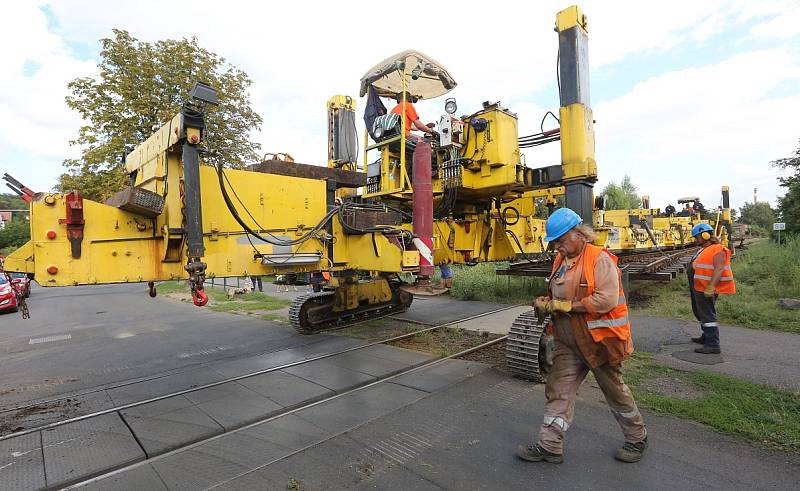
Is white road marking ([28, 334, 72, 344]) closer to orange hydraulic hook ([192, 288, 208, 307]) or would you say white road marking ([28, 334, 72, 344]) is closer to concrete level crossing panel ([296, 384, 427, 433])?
orange hydraulic hook ([192, 288, 208, 307])

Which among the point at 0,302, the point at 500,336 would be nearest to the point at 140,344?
the point at 500,336

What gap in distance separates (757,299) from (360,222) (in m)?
9.00

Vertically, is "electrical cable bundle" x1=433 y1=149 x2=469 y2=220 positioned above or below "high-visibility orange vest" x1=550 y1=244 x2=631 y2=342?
above

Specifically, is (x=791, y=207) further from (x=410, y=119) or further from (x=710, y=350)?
(x=410, y=119)

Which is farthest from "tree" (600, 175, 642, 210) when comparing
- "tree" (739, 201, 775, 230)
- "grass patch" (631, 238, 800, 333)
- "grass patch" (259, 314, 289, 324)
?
"grass patch" (259, 314, 289, 324)

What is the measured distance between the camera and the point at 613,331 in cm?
284

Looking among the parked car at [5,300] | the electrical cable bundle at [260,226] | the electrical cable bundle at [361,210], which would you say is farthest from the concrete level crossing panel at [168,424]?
the parked car at [5,300]

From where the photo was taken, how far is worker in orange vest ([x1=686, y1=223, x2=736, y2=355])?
5676 mm

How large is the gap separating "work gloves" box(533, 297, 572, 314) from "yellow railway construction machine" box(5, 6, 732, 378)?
5.59ft

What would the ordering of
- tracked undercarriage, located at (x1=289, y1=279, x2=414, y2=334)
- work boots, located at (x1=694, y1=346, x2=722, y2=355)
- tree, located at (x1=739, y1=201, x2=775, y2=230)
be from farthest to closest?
1. tree, located at (x1=739, y1=201, x2=775, y2=230)
2. tracked undercarriage, located at (x1=289, y1=279, x2=414, y2=334)
3. work boots, located at (x1=694, y1=346, x2=722, y2=355)

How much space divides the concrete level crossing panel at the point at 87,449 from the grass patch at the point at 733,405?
4621 mm

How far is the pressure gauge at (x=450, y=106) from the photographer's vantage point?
616 centimetres

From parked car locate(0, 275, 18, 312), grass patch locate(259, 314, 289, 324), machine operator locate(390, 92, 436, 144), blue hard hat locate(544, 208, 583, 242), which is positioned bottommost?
grass patch locate(259, 314, 289, 324)

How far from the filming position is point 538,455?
119 inches
